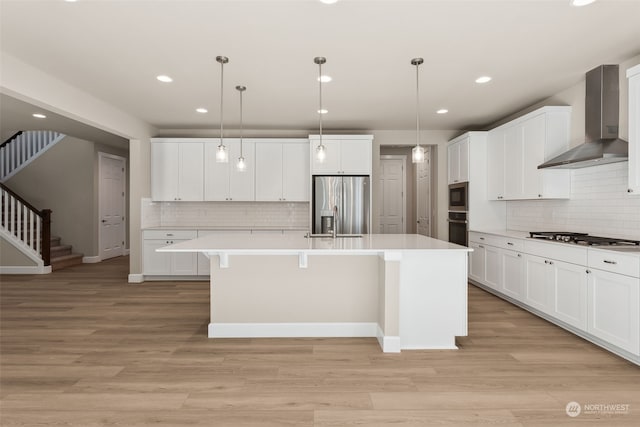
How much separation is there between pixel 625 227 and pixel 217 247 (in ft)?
12.3

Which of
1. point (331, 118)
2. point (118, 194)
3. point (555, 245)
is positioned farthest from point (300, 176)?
point (118, 194)

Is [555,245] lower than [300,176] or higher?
lower

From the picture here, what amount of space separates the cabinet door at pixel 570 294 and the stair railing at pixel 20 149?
9.14 m

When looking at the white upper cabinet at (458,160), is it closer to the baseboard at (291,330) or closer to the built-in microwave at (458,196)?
the built-in microwave at (458,196)

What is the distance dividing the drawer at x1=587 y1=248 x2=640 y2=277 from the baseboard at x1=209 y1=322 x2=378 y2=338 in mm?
1902

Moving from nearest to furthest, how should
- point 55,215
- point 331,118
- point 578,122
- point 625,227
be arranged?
point 625,227 < point 578,122 < point 331,118 < point 55,215

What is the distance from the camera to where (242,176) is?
596 cm

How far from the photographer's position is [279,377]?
253 cm

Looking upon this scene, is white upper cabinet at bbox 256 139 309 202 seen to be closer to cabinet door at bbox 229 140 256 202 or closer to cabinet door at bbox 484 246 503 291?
cabinet door at bbox 229 140 256 202

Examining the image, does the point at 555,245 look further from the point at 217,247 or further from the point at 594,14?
the point at 217,247

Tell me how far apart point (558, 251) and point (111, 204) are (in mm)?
8493

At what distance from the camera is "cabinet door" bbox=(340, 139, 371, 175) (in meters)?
5.71

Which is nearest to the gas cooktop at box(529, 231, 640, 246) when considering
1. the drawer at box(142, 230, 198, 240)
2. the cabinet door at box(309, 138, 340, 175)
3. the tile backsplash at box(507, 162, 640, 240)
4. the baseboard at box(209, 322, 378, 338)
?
the tile backsplash at box(507, 162, 640, 240)

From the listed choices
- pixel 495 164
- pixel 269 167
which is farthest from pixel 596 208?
pixel 269 167
